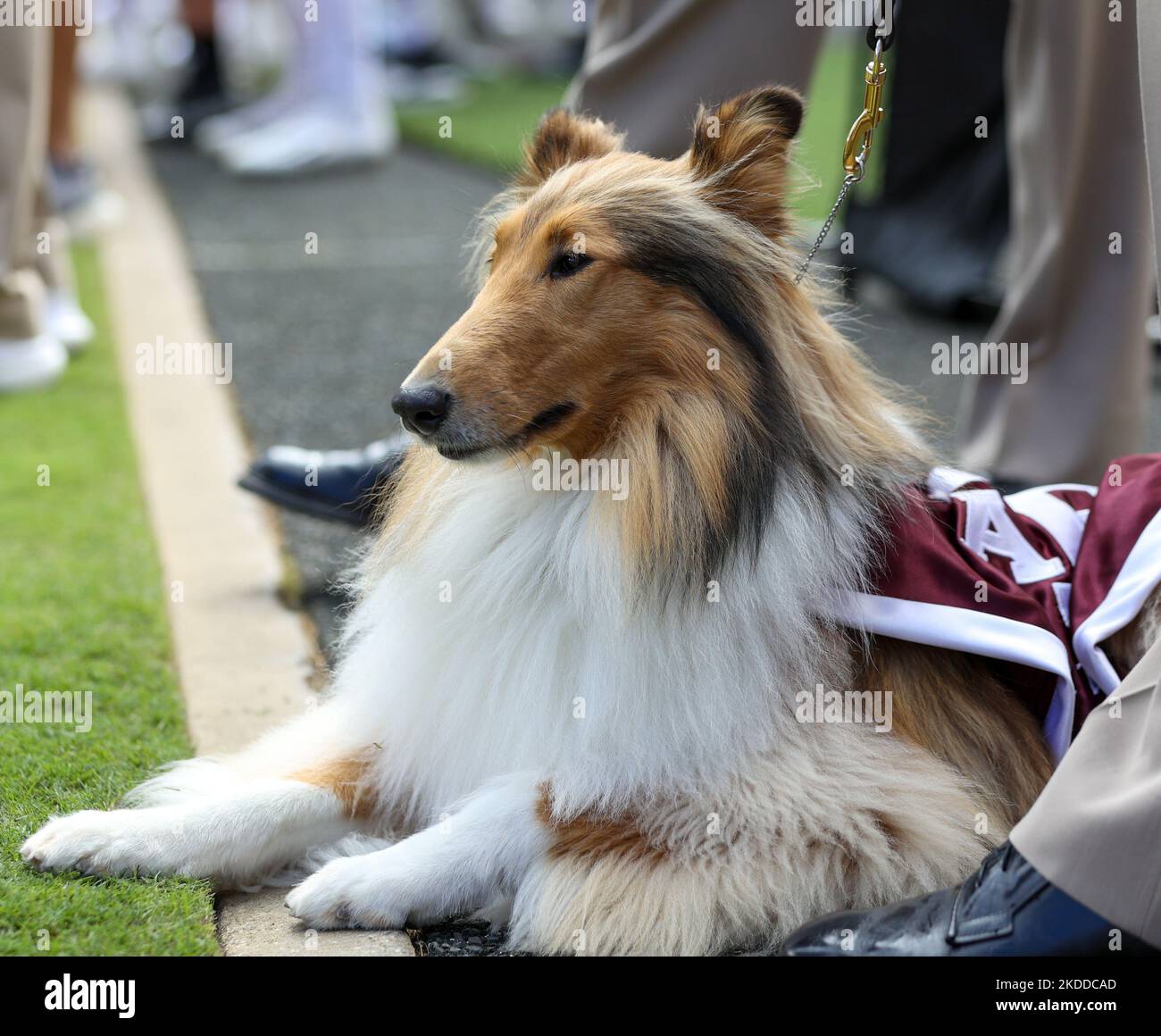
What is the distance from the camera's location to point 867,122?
288 centimetres

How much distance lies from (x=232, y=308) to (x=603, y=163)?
Result: 4682mm

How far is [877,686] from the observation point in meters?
2.65

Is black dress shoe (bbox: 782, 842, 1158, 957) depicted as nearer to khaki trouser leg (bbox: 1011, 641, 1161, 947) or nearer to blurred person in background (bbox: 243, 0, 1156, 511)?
khaki trouser leg (bbox: 1011, 641, 1161, 947)

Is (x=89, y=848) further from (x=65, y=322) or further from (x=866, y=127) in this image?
(x=65, y=322)

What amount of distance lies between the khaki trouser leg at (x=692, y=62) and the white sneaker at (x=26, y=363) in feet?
9.76

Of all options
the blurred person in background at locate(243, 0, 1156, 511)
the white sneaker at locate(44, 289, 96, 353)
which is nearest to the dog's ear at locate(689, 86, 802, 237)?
the blurred person in background at locate(243, 0, 1156, 511)

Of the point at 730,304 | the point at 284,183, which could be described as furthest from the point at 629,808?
the point at 284,183

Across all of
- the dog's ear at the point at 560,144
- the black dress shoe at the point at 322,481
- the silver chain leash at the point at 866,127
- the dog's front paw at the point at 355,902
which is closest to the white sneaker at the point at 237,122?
the black dress shoe at the point at 322,481

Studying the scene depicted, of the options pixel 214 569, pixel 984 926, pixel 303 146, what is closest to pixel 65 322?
pixel 214 569

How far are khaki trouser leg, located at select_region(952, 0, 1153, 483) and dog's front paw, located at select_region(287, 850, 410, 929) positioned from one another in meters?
2.63

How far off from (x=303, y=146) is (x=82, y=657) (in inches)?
295

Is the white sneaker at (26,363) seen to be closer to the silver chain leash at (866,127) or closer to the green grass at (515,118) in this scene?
the green grass at (515,118)

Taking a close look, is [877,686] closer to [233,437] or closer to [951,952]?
[951,952]

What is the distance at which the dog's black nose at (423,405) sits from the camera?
249 centimetres
